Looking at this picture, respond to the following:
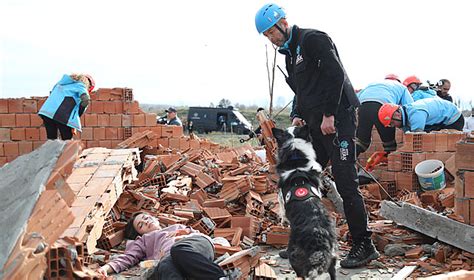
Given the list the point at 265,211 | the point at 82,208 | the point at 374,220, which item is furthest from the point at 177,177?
the point at 374,220

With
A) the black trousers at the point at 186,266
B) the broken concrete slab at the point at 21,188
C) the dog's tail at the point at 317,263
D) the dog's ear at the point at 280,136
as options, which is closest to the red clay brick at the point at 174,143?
the dog's ear at the point at 280,136

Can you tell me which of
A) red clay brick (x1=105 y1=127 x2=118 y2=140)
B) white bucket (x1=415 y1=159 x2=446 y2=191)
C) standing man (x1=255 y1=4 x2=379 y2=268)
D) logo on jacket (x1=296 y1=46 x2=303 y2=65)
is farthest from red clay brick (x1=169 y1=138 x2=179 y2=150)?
logo on jacket (x1=296 y1=46 x2=303 y2=65)

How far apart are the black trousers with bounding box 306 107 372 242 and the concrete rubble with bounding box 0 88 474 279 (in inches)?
17.4

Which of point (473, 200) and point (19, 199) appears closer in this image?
point (19, 199)

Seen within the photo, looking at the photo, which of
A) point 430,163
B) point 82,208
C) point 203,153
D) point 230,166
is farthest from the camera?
point 203,153

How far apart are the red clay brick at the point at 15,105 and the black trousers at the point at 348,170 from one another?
6927 mm

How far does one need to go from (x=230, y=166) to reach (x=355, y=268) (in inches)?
→ 141

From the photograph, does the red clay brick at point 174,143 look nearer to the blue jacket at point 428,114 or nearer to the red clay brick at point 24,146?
the red clay brick at point 24,146

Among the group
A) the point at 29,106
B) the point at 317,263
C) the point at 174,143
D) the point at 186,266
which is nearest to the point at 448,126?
the point at 174,143

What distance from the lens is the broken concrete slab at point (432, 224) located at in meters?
4.27

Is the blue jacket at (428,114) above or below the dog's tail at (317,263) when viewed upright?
above

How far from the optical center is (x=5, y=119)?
915 cm

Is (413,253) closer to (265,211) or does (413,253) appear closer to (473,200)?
(473,200)

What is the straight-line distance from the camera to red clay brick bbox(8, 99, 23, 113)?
916cm
